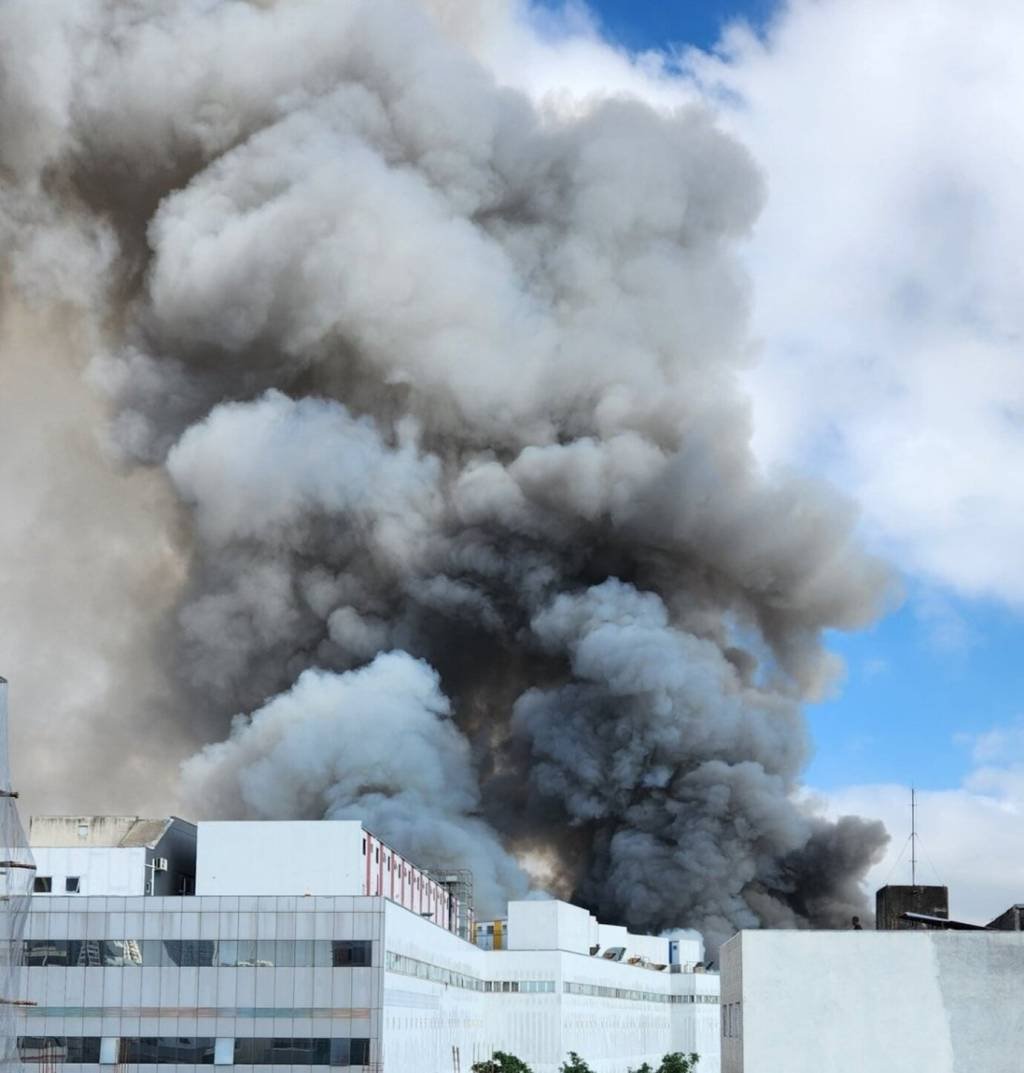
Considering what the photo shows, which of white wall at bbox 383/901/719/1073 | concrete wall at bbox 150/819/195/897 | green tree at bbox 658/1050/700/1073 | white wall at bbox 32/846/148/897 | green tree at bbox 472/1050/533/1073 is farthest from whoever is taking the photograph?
green tree at bbox 658/1050/700/1073

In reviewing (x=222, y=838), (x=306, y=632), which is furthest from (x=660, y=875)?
(x=222, y=838)

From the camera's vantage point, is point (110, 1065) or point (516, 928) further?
point (516, 928)

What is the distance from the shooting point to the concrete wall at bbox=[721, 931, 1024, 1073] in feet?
90.1

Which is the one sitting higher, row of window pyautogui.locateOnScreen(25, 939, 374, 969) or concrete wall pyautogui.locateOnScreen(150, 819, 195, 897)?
concrete wall pyautogui.locateOnScreen(150, 819, 195, 897)

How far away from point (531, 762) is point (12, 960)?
48952 millimetres

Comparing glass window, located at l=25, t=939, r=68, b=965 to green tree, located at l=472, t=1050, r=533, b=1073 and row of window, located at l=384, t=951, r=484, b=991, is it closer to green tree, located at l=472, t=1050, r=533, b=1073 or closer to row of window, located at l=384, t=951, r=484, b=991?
row of window, located at l=384, t=951, r=484, b=991

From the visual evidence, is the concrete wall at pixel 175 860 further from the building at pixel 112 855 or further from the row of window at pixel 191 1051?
the row of window at pixel 191 1051

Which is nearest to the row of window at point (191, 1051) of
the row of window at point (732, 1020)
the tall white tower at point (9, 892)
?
the tall white tower at point (9, 892)

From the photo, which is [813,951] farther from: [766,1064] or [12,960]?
[12,960]

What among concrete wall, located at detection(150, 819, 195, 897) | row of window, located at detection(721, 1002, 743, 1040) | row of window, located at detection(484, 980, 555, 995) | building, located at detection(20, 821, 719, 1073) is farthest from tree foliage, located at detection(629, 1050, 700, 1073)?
row of window, located at detection(721, 1002, 743, 1040)

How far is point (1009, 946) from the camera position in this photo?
27.4 metres

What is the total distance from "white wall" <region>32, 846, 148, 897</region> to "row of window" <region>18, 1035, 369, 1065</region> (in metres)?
6.16

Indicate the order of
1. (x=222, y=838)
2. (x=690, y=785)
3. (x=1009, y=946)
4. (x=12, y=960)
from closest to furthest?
(x=1009, y=946) < (x=12, y=960) < (x=222, y=838) < (x=690, y=785)

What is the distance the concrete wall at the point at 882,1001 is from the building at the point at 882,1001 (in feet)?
0.05
